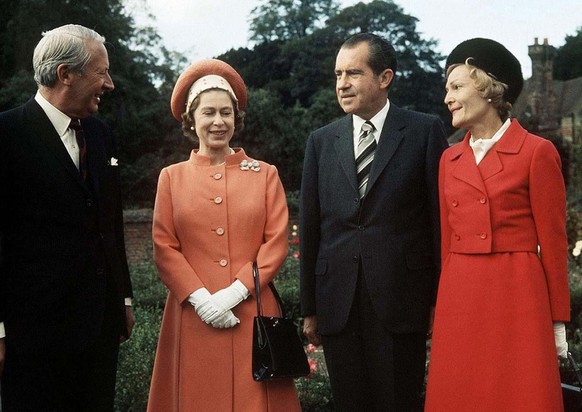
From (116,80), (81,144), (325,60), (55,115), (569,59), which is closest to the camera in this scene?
(55,115)

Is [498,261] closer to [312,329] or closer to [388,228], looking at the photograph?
[388,228]

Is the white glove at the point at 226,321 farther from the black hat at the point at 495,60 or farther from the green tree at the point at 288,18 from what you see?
the green tree at the point at 288,18

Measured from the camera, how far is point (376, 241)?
3.95 meters

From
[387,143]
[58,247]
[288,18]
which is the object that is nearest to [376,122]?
[387,143]

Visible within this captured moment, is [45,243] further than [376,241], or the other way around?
[376,241]

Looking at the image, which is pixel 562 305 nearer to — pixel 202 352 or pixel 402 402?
pixel 402 402

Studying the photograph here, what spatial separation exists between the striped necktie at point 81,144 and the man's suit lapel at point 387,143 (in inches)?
57.2

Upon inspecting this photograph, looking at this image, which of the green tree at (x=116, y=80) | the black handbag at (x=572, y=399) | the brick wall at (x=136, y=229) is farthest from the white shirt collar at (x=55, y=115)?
the green tree at (x=116, y=80)

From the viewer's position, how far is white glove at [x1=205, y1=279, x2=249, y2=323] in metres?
3.86

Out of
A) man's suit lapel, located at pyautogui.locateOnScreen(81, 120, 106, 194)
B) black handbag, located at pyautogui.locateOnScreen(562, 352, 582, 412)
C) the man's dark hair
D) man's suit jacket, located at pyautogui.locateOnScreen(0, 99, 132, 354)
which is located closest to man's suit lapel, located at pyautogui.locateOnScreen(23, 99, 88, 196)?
man's suit jacket, located at pyautogui.locateOnScreen(0, 99, 132, 354)

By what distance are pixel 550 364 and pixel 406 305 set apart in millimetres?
802

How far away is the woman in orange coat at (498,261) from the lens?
3.43m

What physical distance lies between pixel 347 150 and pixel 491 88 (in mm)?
851

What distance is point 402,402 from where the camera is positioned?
389cm
